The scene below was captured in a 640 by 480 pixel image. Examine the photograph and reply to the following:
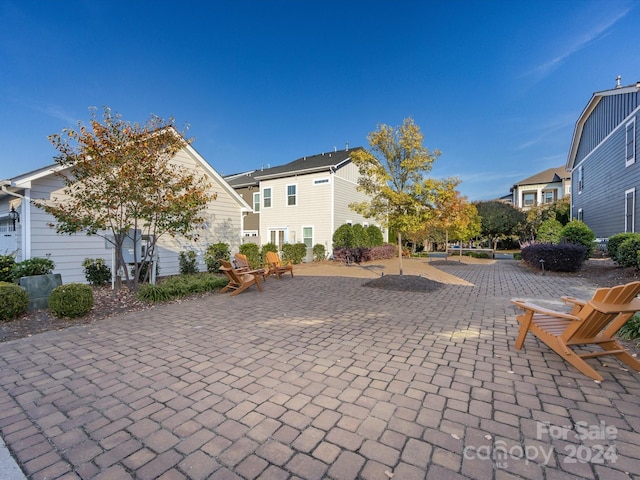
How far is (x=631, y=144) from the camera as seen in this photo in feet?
38.1

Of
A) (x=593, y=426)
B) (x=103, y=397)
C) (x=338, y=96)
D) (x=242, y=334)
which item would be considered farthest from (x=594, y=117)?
(x=103, y=397)

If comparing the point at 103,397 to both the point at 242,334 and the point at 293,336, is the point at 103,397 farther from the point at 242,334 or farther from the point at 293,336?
the point at 293,336

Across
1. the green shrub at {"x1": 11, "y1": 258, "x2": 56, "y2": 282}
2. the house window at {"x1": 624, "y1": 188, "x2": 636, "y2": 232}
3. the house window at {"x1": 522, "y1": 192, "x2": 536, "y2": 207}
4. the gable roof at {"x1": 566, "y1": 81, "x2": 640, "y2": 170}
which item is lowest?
the green shrub at {"x1": 11, "y1": 258, "x2": 56, "y2": 282}

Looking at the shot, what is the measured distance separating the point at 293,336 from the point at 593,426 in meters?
3.39

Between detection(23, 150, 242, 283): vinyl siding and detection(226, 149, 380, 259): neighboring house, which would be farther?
detection(226, 149, 380, 259): neighboring house

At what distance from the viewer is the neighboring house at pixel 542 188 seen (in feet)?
115

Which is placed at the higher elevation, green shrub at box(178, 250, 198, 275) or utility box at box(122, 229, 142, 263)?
utility box at box(122, 229, 142, 263)

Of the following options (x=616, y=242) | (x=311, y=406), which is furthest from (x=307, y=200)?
(x=311, y=406)

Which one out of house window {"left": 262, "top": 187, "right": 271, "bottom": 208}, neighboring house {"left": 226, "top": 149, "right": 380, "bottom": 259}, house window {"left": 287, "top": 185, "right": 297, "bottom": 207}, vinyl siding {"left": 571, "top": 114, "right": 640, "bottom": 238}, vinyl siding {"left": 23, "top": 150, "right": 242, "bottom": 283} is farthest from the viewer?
house window {"left": 262, "top": 187, "right": 271, "bottom": 208}

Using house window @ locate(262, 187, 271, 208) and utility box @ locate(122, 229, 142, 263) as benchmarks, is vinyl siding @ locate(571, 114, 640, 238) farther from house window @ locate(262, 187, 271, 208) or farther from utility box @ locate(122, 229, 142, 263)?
house window @ locate(262, 187, 271, 208)

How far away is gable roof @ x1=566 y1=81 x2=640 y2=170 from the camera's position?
39.0ft

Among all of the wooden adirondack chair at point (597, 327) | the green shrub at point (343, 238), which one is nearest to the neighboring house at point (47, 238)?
the green shrub at point (343, 238)

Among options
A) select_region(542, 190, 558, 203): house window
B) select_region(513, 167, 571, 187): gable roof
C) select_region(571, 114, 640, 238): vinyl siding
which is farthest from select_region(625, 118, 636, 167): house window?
select_region(513, 167, 571, 187): gable roof

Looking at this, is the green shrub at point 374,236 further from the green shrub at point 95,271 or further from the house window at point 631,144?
the green shrub at point 95,271
